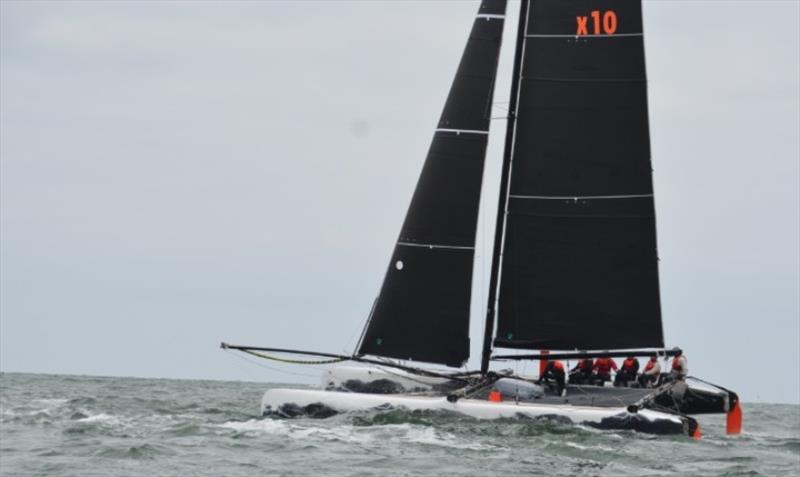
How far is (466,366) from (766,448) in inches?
247

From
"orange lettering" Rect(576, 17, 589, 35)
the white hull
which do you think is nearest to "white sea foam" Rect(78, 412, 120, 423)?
the white hull

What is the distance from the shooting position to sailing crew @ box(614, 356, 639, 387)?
1173 inches

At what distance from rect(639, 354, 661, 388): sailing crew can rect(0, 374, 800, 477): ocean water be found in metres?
1.64

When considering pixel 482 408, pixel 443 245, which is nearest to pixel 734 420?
pixel 482 408

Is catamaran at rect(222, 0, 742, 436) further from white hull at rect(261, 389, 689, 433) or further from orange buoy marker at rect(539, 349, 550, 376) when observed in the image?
white hull at rect(261, 389, 689, 433)

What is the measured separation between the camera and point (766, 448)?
27953 millimetres

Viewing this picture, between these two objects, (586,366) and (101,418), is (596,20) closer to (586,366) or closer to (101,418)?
(586,366)

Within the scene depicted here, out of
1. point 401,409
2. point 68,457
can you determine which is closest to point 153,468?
point 68,457

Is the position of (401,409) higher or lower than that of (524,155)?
lower

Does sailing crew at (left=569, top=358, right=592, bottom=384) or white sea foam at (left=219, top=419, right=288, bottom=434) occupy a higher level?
sailing crew at (left=569, top=358, right=592, bottom=384)

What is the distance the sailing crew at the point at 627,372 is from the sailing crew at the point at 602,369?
0.32 meters

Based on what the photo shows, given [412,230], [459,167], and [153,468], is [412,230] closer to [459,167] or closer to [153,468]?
[459,167]

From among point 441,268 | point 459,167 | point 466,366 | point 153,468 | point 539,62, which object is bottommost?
point 153,468

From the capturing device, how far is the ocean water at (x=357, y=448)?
21.3m
